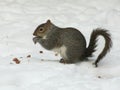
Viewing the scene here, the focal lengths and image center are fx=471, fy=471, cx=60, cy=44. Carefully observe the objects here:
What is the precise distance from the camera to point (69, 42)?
16.8ft

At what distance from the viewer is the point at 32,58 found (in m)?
5.36

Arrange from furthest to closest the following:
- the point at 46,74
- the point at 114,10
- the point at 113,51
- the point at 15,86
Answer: the point at 114,10
the point at 113,51
the point at 46,74
the point at 15,86

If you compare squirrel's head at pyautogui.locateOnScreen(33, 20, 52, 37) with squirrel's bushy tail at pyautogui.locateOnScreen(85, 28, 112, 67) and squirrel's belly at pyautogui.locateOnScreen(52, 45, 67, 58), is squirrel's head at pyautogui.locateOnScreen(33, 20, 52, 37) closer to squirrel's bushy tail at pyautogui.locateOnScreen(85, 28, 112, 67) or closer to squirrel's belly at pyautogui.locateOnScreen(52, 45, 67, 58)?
squirrel's belly at pyautogui.locateOnScreen(52, 45, 67, 58)

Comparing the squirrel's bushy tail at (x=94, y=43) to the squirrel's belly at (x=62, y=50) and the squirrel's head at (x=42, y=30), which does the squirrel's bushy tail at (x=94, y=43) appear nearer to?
the squirrel's belly at (x=62, y=50)

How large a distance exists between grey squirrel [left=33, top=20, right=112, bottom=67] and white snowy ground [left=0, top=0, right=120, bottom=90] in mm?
121

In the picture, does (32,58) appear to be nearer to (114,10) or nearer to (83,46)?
(83,46)

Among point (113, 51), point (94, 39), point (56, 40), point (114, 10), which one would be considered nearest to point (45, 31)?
point (56, 40)

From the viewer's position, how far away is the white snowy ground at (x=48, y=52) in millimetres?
4441

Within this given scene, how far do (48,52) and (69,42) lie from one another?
68 centimetres

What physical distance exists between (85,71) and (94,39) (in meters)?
0.48

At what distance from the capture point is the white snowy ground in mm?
4441

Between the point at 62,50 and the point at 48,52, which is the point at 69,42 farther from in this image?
the point at 48,52

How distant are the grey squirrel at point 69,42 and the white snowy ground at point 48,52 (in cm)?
12

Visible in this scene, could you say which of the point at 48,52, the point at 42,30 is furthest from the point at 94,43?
the point at 48,52
